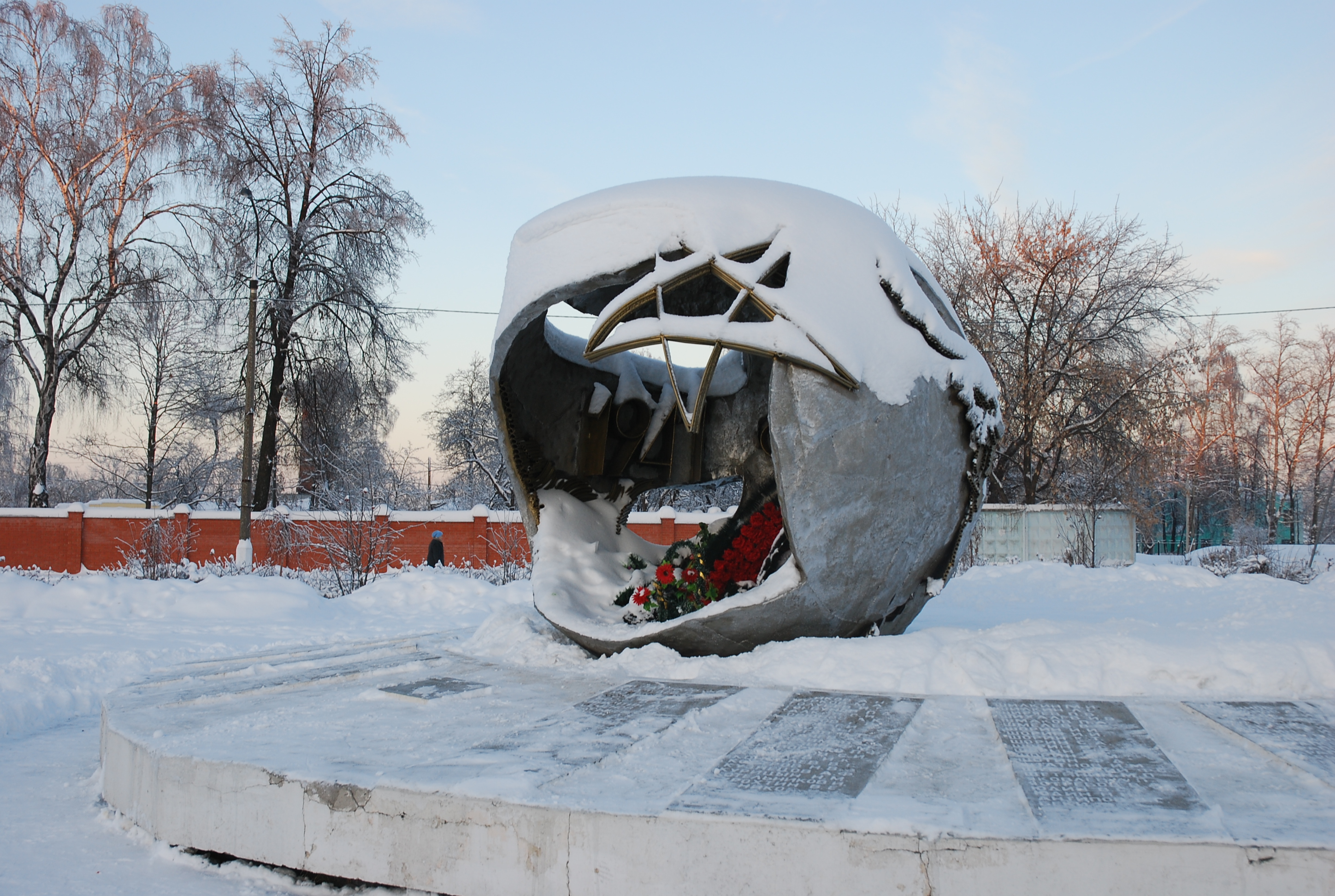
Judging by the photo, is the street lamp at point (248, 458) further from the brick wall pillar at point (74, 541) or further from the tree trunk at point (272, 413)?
the brick wall pillar at point (74, 541)

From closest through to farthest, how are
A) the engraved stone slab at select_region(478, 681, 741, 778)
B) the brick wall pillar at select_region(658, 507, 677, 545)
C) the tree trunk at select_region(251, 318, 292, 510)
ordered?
the engraved stone slab at select_region(478, 681, 741, 778) → the brick wall pillar at select_region(658, 507, 677, 545) → the tree trunk at select_region(251, 318, 292, 510)

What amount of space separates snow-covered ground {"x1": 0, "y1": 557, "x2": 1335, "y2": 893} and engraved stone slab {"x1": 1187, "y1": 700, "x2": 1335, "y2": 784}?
0.30 m

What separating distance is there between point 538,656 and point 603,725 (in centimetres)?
206

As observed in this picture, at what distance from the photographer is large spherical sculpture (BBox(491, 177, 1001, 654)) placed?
491 centimetres

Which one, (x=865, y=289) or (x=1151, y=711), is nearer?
(x=1151, y=711)

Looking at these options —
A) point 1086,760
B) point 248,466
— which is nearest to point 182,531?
point 248,466

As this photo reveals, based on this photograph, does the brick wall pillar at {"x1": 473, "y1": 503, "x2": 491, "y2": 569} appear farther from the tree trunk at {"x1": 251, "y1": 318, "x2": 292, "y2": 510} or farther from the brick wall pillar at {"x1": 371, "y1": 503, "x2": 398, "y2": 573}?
the tree trunk at {"x1": 251, "y1": 318, "x2": 292, "y2": 510}

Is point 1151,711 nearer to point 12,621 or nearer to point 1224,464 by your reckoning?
point 12,621

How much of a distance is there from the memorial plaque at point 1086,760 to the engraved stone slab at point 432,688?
8.92 feet

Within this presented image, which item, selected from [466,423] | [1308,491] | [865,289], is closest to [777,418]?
[865,289]

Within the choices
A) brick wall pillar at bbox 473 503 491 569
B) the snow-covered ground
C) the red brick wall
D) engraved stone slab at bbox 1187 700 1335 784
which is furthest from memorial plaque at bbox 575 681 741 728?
brick wall pillar at bbox 473 503 491 569

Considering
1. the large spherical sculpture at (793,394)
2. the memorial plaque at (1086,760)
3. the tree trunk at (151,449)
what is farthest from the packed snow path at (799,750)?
the tree trunk at (151,449)

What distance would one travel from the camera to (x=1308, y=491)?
3616cm

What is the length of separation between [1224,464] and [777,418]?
121 ft
